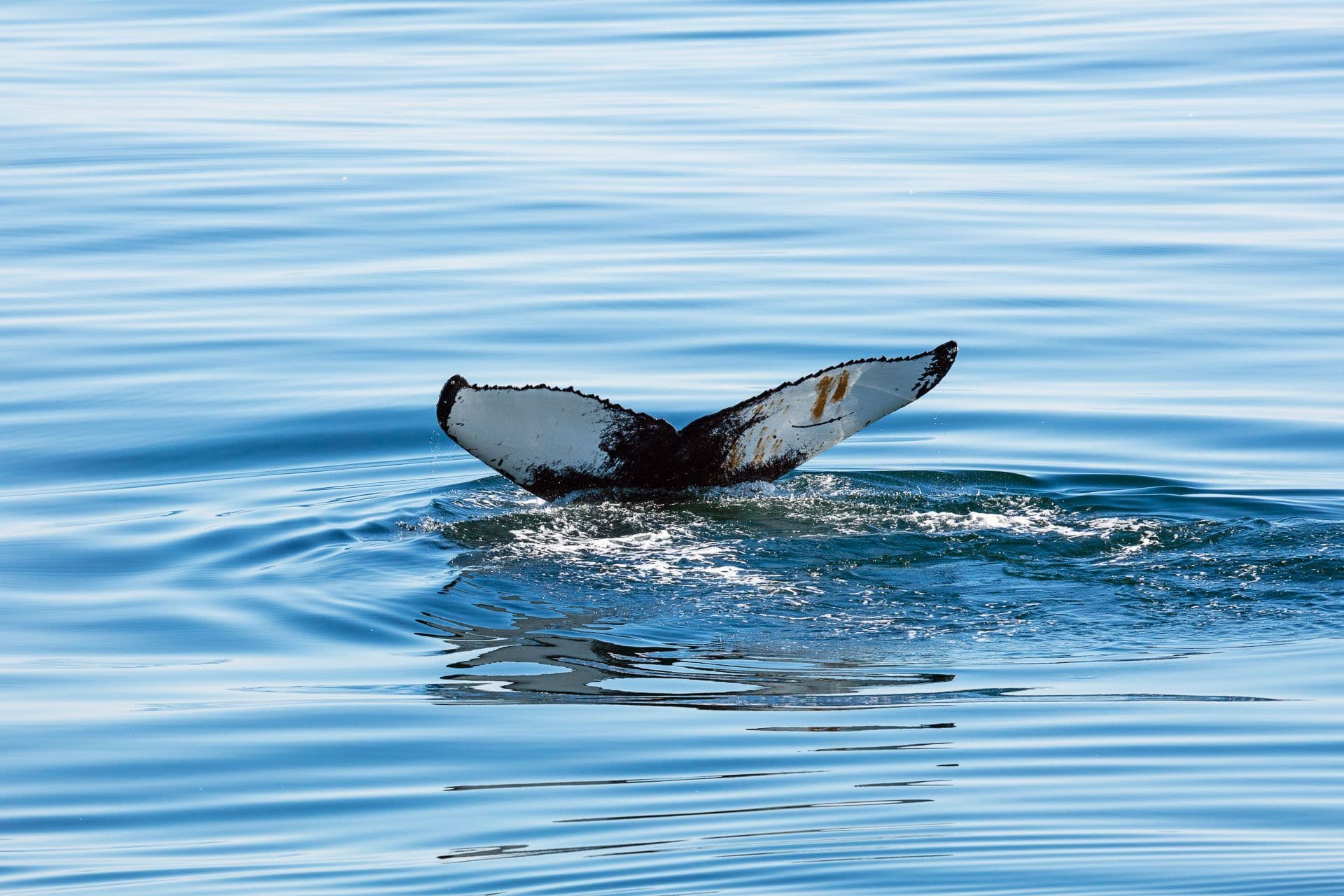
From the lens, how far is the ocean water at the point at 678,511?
17.6 feet

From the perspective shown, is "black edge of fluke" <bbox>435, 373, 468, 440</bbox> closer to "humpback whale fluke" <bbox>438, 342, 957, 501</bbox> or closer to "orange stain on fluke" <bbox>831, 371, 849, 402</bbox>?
"humpback whale fluke" <bbox>438, 342, 957, 501</bbox>

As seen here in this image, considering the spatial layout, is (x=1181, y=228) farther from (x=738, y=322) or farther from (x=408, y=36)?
(x=408, y=36)

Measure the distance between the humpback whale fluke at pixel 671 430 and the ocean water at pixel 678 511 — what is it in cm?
18

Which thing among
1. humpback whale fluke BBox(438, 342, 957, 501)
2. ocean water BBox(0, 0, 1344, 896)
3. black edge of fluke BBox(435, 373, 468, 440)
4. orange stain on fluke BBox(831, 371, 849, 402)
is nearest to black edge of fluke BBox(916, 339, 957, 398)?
humpback whale fluke BBox(438, 342, 957, 501)

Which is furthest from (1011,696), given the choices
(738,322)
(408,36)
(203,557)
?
→ (408,36)

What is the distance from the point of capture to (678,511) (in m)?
8.81

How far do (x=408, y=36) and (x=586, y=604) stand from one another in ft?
78.4

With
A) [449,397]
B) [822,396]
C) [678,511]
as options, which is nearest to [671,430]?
[678,511]

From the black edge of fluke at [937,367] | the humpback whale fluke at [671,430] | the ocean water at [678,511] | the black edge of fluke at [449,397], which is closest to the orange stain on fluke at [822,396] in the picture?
the humpback whale fluke at [671,430]

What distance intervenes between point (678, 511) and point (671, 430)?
1.20ft

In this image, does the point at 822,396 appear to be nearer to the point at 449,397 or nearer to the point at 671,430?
the point at 671,430

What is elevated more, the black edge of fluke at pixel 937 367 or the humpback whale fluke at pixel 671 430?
the black edge of fluke at pixel 937 367

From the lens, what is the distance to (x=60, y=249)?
52.8 feet

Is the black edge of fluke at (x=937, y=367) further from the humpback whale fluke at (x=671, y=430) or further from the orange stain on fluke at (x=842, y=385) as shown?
the orange stain on fluke at (x=842, y=385)
